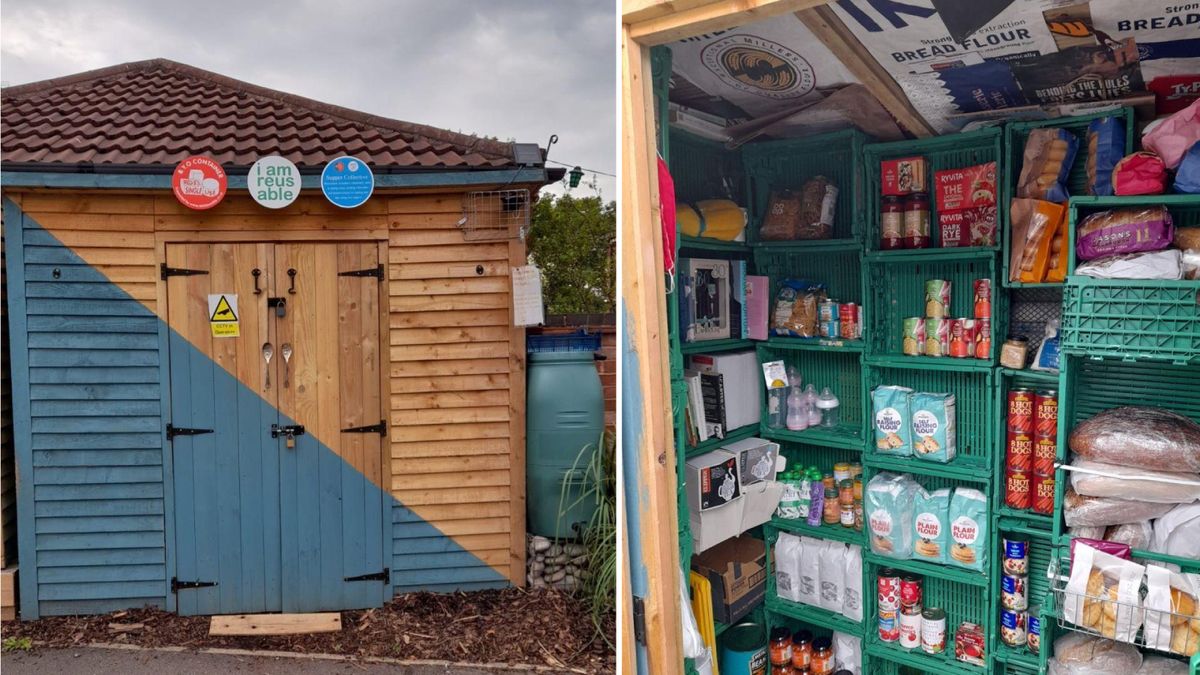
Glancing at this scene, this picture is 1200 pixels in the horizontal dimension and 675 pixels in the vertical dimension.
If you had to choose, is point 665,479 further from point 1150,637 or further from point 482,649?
point 482,649

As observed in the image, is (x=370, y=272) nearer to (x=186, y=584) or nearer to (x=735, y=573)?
(x=186, y=584)

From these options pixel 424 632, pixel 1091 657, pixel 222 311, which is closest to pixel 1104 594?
pixel 1091 657

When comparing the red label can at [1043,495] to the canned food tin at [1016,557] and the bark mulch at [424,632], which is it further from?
the bark mulch at [424,632]

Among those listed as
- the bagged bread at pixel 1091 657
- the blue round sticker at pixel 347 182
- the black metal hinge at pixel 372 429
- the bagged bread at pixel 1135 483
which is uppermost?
the blue round sticker at pixel 347 182

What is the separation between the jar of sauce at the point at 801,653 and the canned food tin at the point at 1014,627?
2.70 ft

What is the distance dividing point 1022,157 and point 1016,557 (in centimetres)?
162

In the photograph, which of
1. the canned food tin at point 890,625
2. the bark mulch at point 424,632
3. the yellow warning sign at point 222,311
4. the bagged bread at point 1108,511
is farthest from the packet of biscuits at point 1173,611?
the yellow warning sign at point 222,311

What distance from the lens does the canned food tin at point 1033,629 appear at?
3307mm

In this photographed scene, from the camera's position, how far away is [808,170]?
12.3 feet

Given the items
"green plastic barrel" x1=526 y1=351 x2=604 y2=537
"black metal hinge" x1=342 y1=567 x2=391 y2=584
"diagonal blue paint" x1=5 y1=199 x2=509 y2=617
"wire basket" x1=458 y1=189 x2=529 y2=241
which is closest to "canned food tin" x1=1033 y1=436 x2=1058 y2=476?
"green plastic barrel" x1=526 y1=351 x2=604 y2=537

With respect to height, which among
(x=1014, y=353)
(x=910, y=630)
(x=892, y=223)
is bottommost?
(x=910, y=630)

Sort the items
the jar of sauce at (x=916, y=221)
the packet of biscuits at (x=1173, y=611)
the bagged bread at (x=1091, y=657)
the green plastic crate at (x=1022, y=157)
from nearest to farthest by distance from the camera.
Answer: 1. the packet of biscuits at (x=1173, y=611)
2. the bagged bread at (x=1091, y=657)
3. the green plastic crate at (x=1022, y=157)
4. the jar of sauce at (x=916, y=221)

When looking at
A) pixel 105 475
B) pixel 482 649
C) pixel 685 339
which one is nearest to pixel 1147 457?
pixel 685 339

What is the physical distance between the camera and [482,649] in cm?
421
